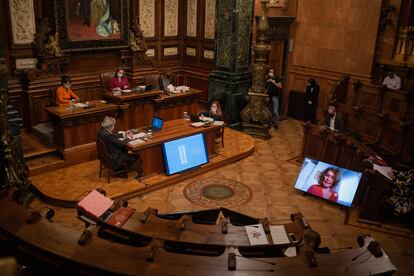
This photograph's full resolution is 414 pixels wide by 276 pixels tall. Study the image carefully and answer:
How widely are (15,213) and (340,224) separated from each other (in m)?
4.42

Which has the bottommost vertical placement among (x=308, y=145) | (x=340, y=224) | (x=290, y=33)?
(x=340, y=224)

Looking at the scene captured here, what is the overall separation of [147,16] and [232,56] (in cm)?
258

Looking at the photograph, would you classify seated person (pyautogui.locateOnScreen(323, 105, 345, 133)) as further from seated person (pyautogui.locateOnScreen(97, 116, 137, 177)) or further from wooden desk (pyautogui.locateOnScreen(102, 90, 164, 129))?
seated person (pyautogui.locateOnScreen(97, 116, 137, 177))

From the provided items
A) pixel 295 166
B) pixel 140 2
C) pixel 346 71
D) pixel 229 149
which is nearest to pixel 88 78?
pixel 140 2

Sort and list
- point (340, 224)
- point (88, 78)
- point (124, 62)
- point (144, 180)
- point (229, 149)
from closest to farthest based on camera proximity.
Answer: point (340, 224), point (144, 180), point (229, 149), point (88, 78), point (124, 62)

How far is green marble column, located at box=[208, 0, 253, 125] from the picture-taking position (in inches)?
385

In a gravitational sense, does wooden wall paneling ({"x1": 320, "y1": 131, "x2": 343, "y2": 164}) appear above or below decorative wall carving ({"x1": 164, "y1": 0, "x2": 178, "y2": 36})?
below

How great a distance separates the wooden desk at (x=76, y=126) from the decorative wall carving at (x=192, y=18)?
171 inches

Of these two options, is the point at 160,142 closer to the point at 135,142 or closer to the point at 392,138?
the point at 135,142

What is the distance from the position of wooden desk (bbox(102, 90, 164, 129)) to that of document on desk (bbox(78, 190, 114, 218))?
171 inches

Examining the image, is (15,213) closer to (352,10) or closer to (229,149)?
(229,149)

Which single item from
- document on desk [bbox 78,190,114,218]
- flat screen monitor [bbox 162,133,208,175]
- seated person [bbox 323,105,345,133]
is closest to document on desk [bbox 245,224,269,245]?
document on desk [bbox 78,190,114,218]

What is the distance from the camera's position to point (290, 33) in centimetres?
1147

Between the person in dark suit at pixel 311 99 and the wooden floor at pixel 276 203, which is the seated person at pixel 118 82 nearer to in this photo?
the wooden floor at pixel 276 203
